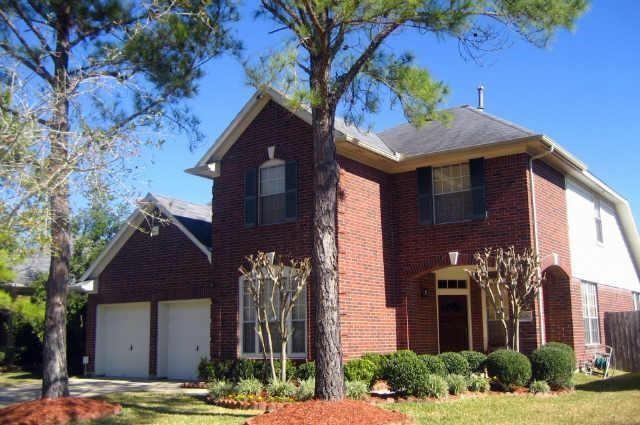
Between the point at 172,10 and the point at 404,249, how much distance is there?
8.50 m

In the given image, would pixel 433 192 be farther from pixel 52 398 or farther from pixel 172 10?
pixel 52 398

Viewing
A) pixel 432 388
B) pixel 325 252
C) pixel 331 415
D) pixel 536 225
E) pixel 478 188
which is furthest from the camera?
pixel 478 188

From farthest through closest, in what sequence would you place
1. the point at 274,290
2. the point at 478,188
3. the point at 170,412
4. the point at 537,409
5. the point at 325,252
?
Answer: the point at 478,188, the point at 274,290, the point at 170,412, the point at 537,409, the point at 325,252

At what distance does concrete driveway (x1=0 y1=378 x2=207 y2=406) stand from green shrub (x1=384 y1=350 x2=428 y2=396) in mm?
4693

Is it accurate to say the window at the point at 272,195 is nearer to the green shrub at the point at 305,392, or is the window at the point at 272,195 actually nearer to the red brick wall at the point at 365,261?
the red brick wall at the point at 365,261

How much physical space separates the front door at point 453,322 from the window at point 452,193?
2.88 metres

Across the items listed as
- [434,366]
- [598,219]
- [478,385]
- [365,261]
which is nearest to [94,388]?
[365,261]

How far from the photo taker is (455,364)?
1367cm

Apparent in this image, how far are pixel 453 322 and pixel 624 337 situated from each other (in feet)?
16.2

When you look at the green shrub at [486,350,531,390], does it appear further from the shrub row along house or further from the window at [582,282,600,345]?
the window at [582,282,600,345]

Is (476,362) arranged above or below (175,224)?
below

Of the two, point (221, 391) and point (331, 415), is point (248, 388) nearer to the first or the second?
point (221, 391)

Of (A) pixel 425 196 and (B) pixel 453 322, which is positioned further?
(B) pixel 453 322

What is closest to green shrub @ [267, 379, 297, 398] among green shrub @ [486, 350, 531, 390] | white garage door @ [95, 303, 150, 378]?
green shrub @ [486, 350, 531, 390]
